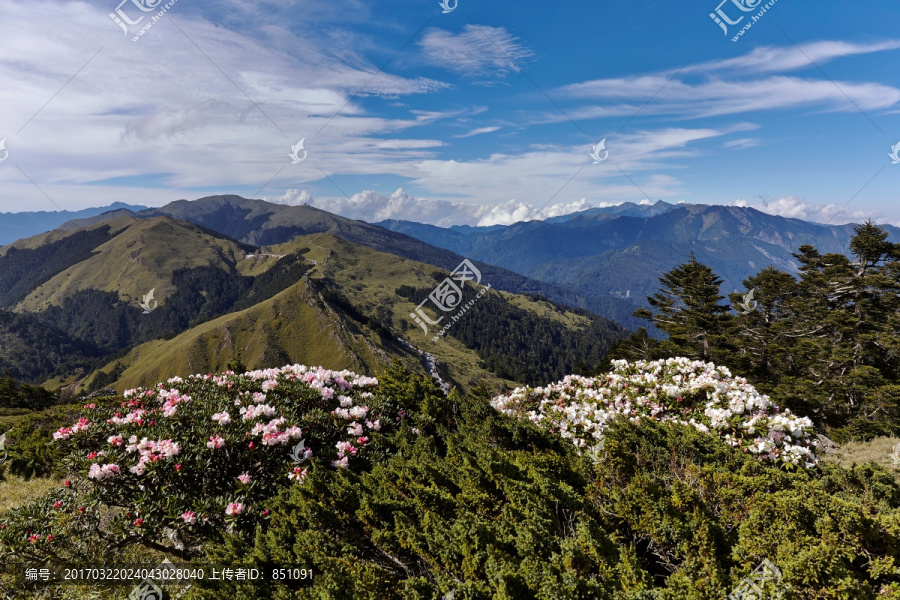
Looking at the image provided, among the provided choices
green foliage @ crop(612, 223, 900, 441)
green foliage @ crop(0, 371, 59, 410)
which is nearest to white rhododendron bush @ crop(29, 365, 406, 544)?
green foliage @ crop(612, 223, 900, 441)

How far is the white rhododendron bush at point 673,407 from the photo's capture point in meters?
8.26

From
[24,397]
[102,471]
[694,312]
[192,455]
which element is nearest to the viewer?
[102,471]

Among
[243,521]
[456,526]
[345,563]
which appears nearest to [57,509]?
[243,521]

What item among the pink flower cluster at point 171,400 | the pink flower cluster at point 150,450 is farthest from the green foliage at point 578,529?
the pink flower cluster at point 171,400

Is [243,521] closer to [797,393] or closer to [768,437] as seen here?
[768,437]

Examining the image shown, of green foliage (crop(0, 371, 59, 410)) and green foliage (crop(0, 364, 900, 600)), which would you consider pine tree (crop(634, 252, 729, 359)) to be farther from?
green foliage (crop(0, 371, 59, 410))

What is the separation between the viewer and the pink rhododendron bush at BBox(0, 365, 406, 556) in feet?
20.6

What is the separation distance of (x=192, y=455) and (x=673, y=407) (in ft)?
34.6

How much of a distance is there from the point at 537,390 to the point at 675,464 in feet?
17.6

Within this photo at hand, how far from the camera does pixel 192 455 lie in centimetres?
688

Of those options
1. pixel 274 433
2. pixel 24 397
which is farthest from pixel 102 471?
pixel 24 397

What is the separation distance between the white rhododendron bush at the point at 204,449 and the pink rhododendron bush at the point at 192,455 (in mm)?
18

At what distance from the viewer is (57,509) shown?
251 inches

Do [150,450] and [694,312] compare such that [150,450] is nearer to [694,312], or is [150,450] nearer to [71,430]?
[71,430]
